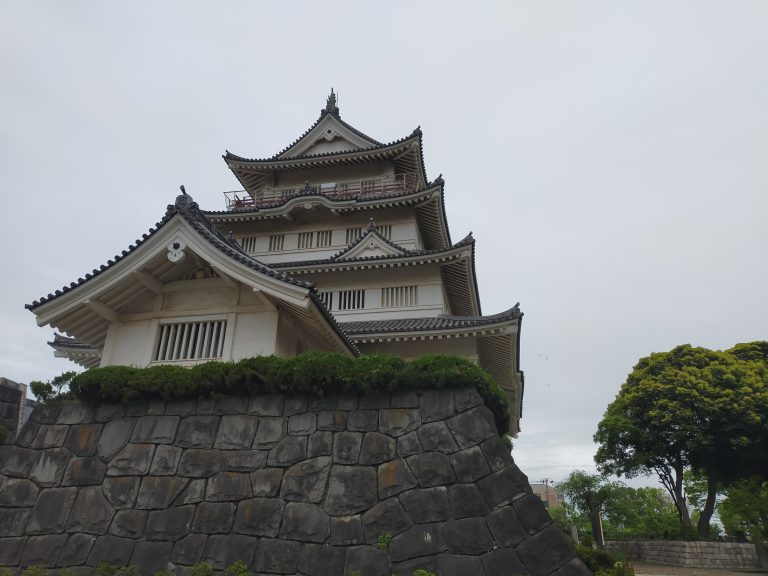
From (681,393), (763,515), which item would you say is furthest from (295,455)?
(681,393)

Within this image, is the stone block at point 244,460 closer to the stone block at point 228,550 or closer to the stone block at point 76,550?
the stone block at point 228,550

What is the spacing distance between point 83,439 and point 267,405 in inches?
134

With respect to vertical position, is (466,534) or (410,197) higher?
(410,197)

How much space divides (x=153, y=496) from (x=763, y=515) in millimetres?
19782

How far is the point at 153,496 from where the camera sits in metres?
8.17

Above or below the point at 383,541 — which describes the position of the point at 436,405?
above

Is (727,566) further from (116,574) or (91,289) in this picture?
(91,289)

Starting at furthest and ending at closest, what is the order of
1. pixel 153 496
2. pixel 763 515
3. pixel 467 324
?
pixel 763 515 < pixel 467 324 < pixel 153 496

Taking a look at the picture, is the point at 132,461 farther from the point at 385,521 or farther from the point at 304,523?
the point at 385,521

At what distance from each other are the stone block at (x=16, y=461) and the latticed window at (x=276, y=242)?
1379cm

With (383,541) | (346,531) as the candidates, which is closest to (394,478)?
(383,541)

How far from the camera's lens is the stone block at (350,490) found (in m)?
7.65

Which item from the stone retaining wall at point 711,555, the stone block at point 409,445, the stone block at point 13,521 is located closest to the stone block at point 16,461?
the stone block at point 13,521

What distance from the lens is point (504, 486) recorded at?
24.8ft
